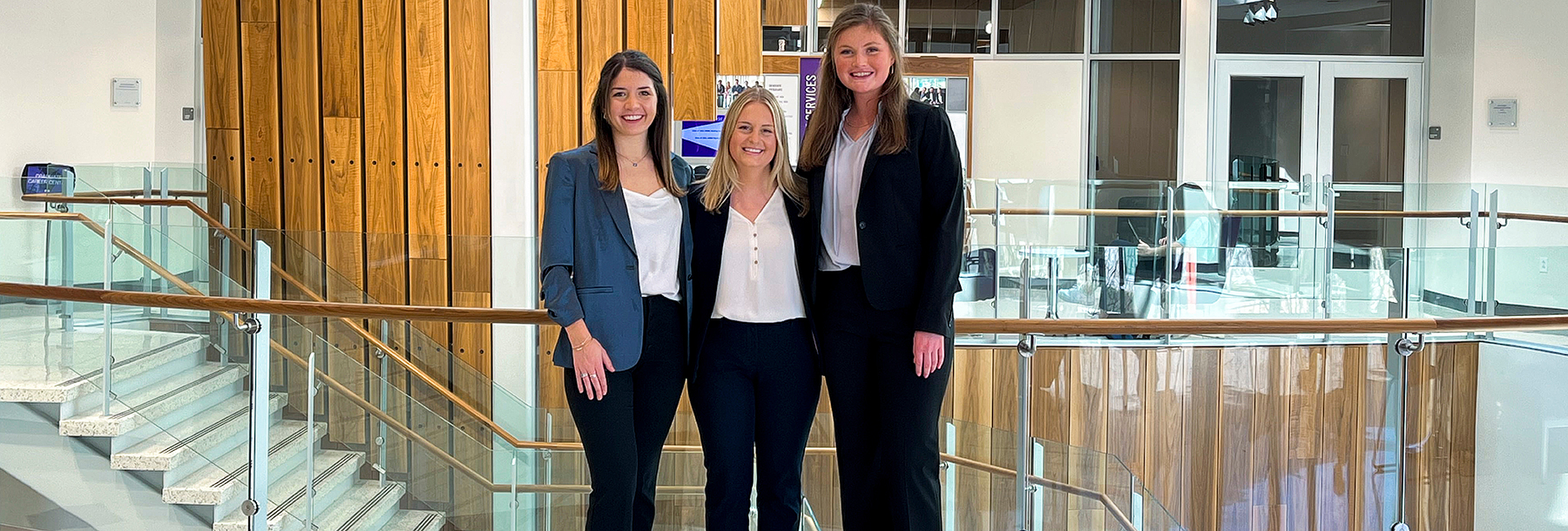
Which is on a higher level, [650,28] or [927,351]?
[650,28]

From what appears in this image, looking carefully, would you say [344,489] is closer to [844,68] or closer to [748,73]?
[844,68]

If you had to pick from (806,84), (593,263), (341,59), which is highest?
(806,84)

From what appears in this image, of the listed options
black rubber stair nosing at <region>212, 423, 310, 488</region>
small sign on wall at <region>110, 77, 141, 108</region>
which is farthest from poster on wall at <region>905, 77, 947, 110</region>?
black rubber stair nosing at <region>212, 423, 310, 488</region>

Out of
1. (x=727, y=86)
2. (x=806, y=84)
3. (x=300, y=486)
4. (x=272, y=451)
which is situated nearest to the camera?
(x=272, y=451)

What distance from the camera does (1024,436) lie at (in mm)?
3119

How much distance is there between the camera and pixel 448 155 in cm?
726

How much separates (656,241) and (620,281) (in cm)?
11

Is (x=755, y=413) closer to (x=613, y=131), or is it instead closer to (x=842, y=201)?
(x=842, y=201)

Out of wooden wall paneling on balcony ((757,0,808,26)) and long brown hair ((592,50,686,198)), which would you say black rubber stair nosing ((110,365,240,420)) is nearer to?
Answer: long brown hair ((592,50,686,198))

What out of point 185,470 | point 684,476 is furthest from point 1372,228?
point 185,470

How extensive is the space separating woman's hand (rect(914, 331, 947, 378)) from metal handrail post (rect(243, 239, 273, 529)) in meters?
1.63

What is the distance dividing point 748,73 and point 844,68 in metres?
5.28

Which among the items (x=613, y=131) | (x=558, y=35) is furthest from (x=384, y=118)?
(x=613, y=131)

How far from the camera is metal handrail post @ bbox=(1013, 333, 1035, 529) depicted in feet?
10.1
